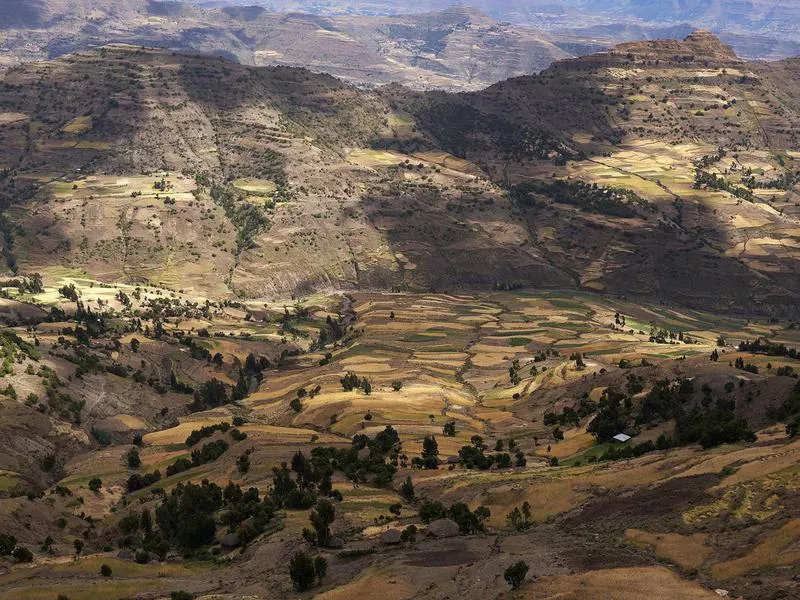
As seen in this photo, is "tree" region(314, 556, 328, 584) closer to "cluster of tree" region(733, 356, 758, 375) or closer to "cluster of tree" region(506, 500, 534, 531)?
"cluster of tree" region(506, 500, 534, 531)

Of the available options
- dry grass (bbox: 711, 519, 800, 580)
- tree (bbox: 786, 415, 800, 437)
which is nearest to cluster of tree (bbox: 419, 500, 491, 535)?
dry grass (bbox: 711, 519, 800, 580)

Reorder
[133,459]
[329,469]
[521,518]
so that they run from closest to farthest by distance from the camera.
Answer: [521,518]
[329,469]
[133,459]

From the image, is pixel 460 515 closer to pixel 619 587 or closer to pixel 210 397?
pixel 619 587

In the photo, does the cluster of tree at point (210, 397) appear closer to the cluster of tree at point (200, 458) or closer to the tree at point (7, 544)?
the cluster of tree at point (200, 458)

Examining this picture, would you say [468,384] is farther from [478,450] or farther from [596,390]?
[478,450]

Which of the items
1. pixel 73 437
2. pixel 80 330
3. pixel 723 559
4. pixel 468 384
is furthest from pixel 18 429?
pixel 723 559

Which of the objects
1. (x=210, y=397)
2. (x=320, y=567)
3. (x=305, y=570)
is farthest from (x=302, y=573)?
(x=210, y=397)

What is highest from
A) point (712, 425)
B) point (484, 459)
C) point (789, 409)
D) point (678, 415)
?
point (789, 409)
